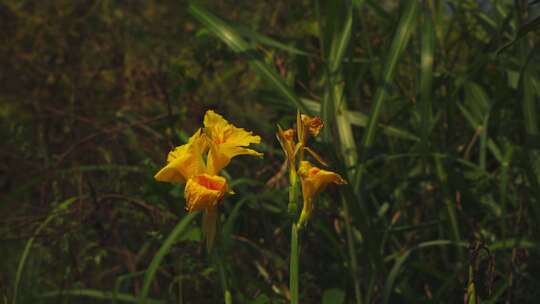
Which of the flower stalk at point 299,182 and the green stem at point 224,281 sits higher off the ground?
the flower stalk at point 299,182

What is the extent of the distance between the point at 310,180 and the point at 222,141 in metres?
0.14

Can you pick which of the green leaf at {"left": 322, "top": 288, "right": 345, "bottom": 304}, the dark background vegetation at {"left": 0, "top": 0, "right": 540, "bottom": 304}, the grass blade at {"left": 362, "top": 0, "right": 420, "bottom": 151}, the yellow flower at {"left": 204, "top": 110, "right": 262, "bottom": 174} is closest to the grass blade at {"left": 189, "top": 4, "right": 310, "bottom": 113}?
the dark background vegetation at {"left": 0, "top": 0, "right": 540, "bottom": 304}

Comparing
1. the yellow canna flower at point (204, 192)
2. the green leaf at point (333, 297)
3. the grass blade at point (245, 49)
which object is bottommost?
the green leaf at point (333, 297)

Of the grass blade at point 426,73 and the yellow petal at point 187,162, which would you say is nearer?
the yellow petal at point 187,162

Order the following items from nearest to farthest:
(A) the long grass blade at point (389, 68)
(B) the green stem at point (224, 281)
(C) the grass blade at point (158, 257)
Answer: (B) the green stem at point (224, 281) → (C) the grass blade at point (158, 257) → (A) the long grass blade at point (389, 68)

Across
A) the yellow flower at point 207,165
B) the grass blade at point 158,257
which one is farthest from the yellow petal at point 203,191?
the grass blade at point 158,257

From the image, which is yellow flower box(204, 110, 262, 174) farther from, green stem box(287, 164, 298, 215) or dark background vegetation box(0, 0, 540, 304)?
dark background vegetation box(0, 0, 540, 304)

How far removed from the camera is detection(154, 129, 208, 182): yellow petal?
1004 millimetres

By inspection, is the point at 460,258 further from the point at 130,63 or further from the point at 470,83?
the point at 130,63

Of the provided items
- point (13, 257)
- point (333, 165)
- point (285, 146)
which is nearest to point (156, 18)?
point (13, 257)

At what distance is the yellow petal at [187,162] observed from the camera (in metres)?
1.00

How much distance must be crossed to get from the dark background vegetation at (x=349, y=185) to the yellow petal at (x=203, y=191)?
0.37 meters

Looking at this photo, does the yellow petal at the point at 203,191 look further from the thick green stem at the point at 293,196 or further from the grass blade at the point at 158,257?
the grass blade at the point at 158,257

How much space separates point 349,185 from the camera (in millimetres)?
1514
